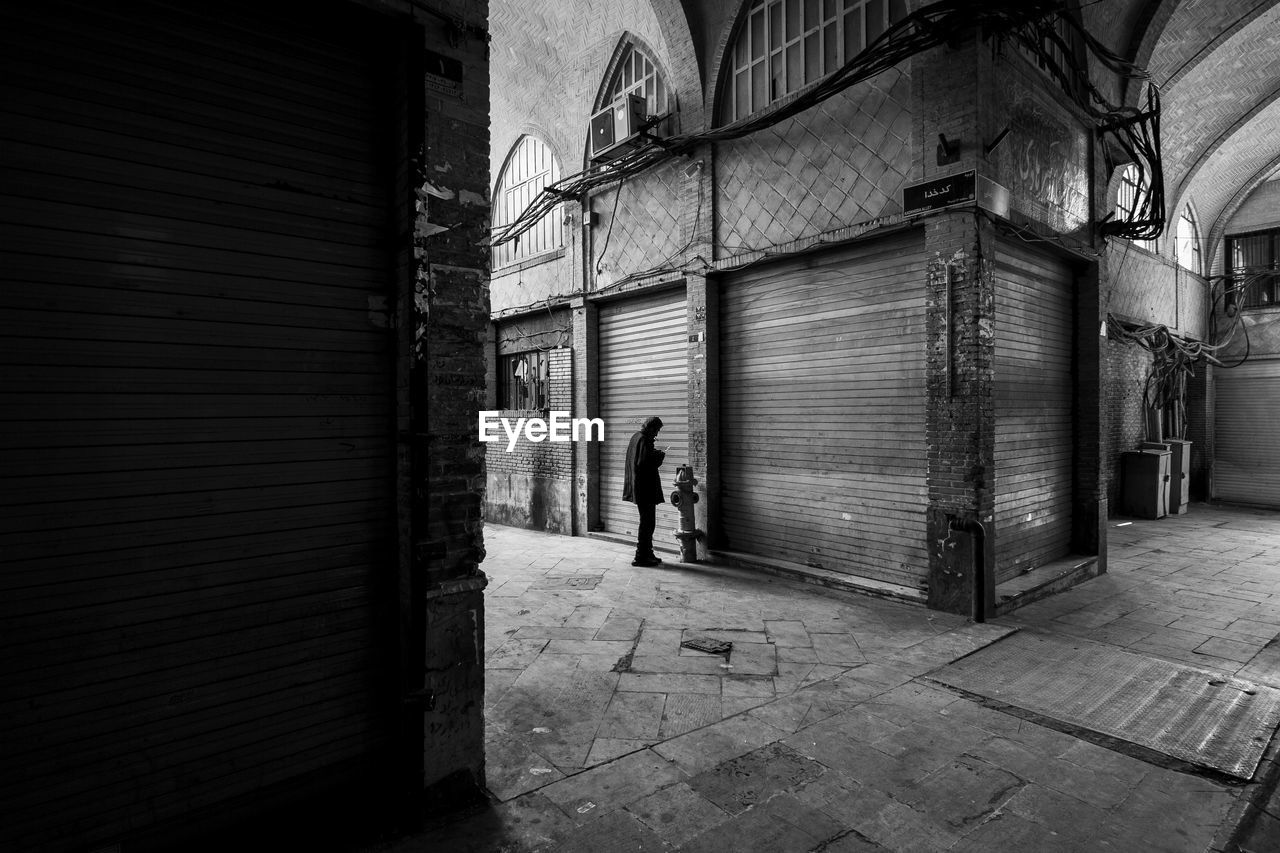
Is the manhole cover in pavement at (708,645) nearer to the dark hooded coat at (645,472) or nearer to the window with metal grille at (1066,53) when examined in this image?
the dark hooded coat at (645,472)

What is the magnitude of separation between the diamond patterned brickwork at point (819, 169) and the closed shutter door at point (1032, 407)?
1.56 m

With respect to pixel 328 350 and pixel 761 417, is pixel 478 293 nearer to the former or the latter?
pixel 328 350

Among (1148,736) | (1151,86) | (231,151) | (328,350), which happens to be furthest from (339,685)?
(1151,86)

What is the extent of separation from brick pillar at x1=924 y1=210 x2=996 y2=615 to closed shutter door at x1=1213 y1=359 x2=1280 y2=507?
13205 millimetres

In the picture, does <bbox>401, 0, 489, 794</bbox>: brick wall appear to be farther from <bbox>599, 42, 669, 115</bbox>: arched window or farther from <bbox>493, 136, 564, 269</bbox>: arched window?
<bbox>493, 136, 564, 269</bbox>: arched window

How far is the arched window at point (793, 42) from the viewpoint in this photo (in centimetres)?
747

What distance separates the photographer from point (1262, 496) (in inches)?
588

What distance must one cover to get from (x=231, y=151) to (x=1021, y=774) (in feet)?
16.8

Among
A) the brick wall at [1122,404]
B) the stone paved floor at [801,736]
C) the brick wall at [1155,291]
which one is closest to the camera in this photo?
the stone paved floor at [801,736]

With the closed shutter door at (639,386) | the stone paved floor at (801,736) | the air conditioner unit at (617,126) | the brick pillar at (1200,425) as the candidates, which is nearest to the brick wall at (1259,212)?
the brick pillar at (1200,425)

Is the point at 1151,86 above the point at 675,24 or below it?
below

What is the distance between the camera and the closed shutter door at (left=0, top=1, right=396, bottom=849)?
2.69 metres

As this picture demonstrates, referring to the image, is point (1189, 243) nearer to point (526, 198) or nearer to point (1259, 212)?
point (1259, 212)

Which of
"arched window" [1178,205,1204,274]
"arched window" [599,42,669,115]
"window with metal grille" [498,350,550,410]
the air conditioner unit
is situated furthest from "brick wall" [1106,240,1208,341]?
"window with metal grille" [498,350,550,410]
